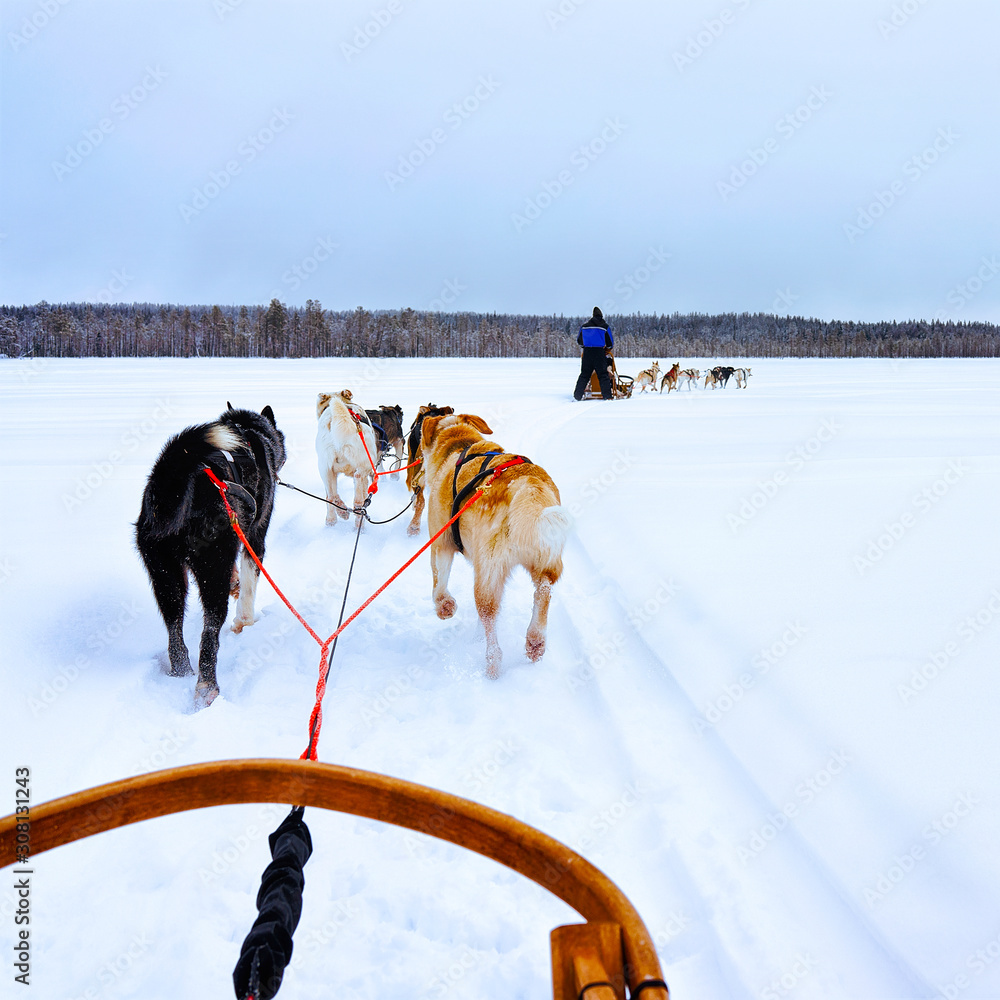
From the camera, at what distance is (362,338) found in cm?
6181

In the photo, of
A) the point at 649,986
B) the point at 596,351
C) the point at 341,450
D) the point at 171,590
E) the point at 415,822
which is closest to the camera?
the point at 649,986

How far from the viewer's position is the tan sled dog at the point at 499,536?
261 centimetres

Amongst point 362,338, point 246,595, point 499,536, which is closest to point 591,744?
point 499,536

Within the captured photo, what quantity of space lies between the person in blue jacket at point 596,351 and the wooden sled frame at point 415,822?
596 inches

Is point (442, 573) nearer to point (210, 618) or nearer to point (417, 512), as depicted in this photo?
point (210, 618)

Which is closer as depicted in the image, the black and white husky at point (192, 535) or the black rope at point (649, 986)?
the black rope at point (649, 986)

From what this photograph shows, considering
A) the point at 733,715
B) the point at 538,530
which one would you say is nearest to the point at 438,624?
the point at 538,530

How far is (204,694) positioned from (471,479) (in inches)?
61.1

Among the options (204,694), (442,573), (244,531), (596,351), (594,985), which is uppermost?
(596,351)

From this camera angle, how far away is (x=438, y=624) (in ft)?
Answer: 11.1

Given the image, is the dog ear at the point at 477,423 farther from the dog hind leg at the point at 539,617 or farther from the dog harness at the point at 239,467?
the dog hind leg at the point at 539,617

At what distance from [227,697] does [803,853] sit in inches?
87.6

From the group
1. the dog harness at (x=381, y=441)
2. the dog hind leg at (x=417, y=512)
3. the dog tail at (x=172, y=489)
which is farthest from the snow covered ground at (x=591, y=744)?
the dog harness at (x=381, y=441)

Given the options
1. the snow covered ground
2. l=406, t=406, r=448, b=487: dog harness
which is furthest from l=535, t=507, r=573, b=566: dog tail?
l=406, t=406, r=448, b=487: dog harness
